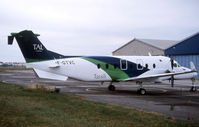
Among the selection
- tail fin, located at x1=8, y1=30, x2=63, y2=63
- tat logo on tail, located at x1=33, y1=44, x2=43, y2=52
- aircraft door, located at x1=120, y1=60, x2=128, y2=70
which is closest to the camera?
tail fin, located at x1=8, y1=30, x2=63, y2=63

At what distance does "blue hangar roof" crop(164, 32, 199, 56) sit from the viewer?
152 feet

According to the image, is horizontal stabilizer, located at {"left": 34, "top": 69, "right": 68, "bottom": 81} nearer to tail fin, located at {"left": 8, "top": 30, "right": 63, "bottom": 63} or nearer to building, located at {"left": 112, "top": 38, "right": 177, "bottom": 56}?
tail fin, located at {"left": 8, "top": 30, "right": 63, "bottom": 63}

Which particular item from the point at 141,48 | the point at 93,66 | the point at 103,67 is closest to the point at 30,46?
the point at 93,66

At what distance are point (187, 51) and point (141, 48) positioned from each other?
64.3ft

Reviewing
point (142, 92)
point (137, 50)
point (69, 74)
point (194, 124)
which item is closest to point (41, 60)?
point (69, 74)

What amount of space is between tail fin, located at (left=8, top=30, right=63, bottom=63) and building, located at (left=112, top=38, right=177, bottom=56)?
42330 millimetres

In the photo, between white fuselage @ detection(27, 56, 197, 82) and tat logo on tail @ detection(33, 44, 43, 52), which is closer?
tat logo on tail @ detection(33, 44, 43, 52)

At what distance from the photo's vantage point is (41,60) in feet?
73.0

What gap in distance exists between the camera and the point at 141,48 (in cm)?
6681

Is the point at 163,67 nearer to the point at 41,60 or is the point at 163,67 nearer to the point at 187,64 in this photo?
the point at 41,60

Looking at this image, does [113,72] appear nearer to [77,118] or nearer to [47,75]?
[47,75]

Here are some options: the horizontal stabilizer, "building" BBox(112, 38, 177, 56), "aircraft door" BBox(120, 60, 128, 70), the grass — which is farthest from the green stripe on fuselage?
"building" BBox(112, 38, 177, 56)

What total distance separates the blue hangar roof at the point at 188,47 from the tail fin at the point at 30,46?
3234 cm

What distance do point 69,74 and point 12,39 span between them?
18.5 ft
